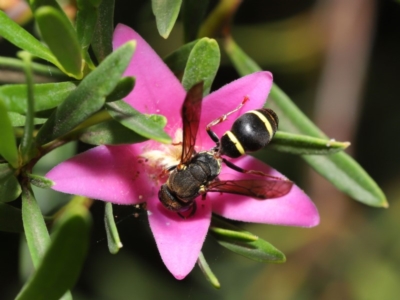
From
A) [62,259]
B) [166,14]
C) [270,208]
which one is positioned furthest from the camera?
[270,208]

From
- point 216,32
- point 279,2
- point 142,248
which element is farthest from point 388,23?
point 142,248

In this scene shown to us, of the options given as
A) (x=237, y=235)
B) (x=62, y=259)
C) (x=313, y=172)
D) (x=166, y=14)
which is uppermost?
(x=166, y=14)

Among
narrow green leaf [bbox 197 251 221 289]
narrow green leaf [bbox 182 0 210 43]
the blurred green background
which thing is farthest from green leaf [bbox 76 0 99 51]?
the blurred green background

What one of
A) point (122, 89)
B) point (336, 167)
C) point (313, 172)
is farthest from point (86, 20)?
point (313, 172)

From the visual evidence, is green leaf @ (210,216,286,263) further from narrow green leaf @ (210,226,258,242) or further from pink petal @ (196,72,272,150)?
pink petal @ (196,72,272,150)

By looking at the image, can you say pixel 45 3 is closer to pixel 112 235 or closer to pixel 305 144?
pixel 112 235

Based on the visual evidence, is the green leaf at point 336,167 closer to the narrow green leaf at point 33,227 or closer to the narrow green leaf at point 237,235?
the narrow green leaf at point 237,235

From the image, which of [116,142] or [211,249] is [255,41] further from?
[116,142]
